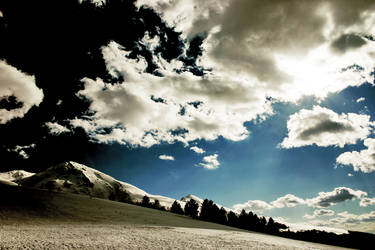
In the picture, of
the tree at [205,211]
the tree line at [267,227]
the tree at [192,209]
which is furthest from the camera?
the tree at [192,209]

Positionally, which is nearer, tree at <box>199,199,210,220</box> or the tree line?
the tree line

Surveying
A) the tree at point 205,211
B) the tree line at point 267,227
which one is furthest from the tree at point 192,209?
the tree at point 205,211

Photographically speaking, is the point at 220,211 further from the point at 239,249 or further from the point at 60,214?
the point at 239,249

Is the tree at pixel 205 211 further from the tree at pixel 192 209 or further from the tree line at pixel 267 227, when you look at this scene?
the tree at pixel 192 209

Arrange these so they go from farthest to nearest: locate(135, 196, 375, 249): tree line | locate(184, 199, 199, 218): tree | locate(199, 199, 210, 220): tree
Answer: locate(184, 199, 199, 218): tree
locate(199, 199, 210, 220): tree
locate(135, 196, 375, 249): tree line

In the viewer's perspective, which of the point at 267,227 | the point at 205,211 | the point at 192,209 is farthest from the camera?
the point at 192,209

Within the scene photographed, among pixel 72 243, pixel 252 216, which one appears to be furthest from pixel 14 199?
pixel 252 216

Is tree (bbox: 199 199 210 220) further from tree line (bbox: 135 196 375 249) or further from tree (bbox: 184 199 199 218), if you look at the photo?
tree (bbox: 184 199 199 218)

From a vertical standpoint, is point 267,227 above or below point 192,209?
below

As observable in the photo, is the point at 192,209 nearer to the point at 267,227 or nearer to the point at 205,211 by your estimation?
the point at 205,211

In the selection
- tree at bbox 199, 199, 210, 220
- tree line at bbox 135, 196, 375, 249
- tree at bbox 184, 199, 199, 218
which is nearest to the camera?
tree line at bbox 135, 196, 375, 249

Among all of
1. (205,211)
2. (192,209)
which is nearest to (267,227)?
(205,211)

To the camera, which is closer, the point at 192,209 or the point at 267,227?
the point at 267,227

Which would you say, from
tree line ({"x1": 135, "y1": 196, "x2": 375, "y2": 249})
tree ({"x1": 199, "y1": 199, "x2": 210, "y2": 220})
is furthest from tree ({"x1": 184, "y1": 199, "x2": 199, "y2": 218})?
tree ({"x1": 199, "y1": 199, "x2": 210, "y2": 220})
